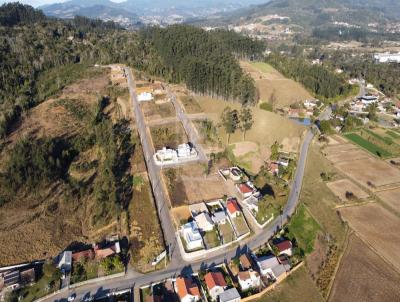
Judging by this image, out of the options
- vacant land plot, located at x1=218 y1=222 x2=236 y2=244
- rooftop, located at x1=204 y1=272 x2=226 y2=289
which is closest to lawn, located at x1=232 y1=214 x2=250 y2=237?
vacant land plot, located at x1=218 y1=222 x2=236 y2=244

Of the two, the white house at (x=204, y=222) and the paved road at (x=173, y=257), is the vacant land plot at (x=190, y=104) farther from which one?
the white house at (x=204, y=222)

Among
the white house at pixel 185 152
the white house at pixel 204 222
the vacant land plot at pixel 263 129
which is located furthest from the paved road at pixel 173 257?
the vacant land plot at pixel 263 129

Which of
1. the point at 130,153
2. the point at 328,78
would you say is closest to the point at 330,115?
the point at 328,78

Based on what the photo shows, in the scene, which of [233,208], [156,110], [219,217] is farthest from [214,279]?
[156,110]

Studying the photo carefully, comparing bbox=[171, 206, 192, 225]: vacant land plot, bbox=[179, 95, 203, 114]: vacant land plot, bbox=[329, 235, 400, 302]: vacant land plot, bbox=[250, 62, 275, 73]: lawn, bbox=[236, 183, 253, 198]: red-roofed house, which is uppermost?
bbox=[179, 95, 203, 114]: vacant land plot

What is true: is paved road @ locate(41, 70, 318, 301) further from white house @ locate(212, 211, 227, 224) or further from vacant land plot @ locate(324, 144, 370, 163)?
vacant land plot @ locate(324, 144, 370, 163)

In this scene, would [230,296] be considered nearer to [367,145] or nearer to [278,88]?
[367,145]
